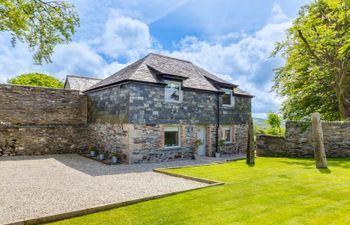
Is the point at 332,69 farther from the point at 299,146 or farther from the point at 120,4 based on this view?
the point at 120,4

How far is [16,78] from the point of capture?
1378 inches

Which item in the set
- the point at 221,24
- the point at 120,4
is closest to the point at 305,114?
the point at 221,24

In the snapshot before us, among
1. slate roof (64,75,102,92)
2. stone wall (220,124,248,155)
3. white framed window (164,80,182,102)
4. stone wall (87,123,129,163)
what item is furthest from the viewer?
slate roof (64,75,102,92)

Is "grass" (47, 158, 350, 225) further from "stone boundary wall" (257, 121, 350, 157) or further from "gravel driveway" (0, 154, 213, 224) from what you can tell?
"stone boundary wall" (257, 121, 350, 157)

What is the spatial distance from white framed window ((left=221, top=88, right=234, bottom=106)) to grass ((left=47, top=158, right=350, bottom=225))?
369 inches

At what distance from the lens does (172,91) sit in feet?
45.3

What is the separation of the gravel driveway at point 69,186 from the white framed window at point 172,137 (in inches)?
89.8

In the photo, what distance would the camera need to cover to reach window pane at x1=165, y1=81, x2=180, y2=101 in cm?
1358

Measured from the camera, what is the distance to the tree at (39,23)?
7148 millimetres

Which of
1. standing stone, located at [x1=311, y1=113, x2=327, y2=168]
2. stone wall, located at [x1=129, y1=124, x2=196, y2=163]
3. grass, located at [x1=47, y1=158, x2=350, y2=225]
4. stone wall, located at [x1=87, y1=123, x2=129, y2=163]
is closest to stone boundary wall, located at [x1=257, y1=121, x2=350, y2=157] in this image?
standing stone, located at [x1=311, y1=113, x2=327, y2=168]

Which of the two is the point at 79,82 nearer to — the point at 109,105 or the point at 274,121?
the point at 109,105

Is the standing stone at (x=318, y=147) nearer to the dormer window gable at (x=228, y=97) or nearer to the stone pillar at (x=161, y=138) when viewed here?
the dormer window gable at (x=228, y=97)

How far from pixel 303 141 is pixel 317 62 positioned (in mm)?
7398

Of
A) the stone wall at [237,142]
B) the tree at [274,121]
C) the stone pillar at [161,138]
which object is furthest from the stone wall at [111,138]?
the tree at [274,121]
